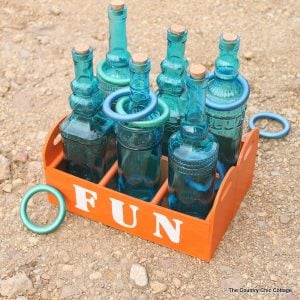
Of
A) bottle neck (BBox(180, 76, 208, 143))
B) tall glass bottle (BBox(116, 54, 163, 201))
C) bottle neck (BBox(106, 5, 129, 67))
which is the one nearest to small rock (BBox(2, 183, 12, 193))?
tall glass bottle (BBox(116, 54, 163, 201))

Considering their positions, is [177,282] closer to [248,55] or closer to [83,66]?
[83,66]

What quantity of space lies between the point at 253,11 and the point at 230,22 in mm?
108

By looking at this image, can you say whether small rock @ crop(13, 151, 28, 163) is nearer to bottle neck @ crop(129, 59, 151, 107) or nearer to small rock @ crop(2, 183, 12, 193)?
small rock @ crop(2, 183, 12, 193)

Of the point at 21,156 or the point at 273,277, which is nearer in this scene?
the point at 273,277

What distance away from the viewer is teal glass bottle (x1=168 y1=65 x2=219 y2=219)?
1229 mm

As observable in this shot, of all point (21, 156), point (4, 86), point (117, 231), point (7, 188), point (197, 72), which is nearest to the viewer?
point (197, 72)

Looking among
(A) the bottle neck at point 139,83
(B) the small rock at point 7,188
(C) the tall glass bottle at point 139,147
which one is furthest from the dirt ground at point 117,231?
(A) the bottle neck at point 139,83

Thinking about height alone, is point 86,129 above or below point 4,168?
above

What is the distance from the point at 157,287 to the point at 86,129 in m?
0.37

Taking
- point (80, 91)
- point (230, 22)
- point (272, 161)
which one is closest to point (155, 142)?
point (80, 91)

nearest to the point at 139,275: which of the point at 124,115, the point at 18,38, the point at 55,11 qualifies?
the point at 124,115

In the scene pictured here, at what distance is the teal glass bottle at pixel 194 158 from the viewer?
1229 millimetres

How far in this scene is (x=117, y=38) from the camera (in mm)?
1381

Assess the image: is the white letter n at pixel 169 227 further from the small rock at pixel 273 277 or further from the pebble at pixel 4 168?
the pebble at pixel 4 168
